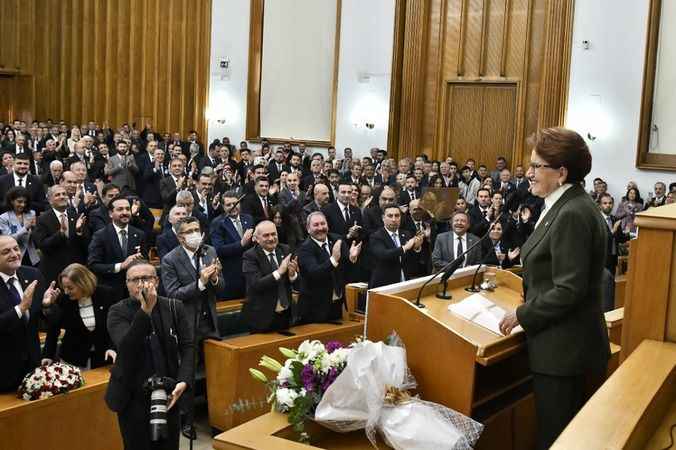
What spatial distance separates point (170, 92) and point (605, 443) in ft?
62.2

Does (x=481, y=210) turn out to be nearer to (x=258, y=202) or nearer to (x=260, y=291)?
(x=258, y=202)

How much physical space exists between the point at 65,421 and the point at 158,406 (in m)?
1.28

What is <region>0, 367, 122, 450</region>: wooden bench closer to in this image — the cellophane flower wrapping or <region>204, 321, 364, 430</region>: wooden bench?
<region>204, 321, 364, 430</region>: wooden bench

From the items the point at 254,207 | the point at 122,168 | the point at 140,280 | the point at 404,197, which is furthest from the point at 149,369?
the point at 122,168

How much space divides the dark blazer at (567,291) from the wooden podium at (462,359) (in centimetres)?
24

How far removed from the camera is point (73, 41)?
2150 cm

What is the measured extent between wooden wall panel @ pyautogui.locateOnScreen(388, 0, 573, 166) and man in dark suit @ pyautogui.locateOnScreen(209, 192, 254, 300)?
28.0 feet

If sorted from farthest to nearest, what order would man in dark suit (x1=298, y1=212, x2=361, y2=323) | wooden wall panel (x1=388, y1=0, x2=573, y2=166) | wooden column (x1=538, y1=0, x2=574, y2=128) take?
wooden wall panel (x1=388, y1=0, x2=573, y2=166) → wooden column (x1=538, y1=0, x2=574, y2=128) → man in dark suit (x1=298, y1=212, x2=361, y2=323)

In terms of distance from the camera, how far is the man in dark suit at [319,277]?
5.98m

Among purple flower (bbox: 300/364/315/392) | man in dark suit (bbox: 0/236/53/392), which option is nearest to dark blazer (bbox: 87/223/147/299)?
man in dark suit (bbox: 0/236/53/392)

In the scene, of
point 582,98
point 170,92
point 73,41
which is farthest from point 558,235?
point 73,41

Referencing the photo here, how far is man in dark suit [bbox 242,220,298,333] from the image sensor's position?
18.2ft

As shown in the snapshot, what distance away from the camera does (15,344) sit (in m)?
4.29

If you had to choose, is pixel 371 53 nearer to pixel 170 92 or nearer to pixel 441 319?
pixel 170 92
